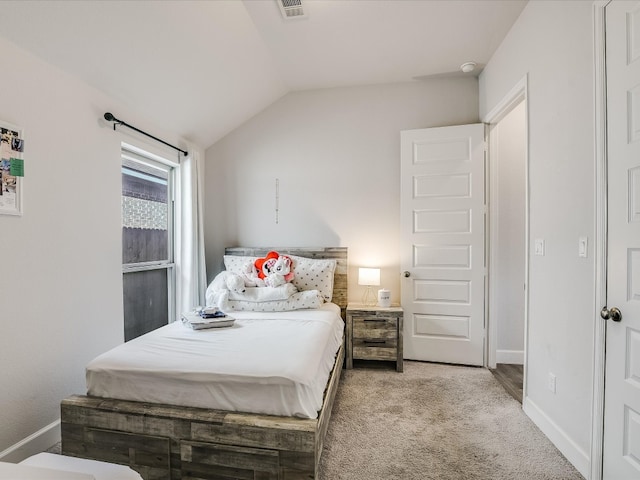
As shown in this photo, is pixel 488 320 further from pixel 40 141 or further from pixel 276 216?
pixel 40 141

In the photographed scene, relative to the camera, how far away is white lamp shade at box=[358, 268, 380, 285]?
3.19 meters

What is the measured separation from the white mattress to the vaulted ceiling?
1828mm

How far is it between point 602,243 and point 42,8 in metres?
3.02

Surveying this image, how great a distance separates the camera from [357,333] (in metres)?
3.00

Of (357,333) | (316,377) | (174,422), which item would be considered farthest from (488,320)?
(174,422)

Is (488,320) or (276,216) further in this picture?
(276,216)

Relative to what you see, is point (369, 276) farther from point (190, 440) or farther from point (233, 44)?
point (233, 44)

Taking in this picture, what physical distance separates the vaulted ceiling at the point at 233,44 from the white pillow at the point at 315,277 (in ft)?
6.00

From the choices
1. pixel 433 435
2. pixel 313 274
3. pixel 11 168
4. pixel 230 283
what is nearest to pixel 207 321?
pixel 230 283

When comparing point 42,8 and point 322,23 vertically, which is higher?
point 322,23

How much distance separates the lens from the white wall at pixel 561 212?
1621mm

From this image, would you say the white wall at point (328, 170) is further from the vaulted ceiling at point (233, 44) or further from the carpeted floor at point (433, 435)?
the carpeted floor at point (433, 435)

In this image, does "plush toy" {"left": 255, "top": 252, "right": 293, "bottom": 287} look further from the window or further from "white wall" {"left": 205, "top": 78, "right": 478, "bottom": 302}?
the window

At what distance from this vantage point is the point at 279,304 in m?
2.80
